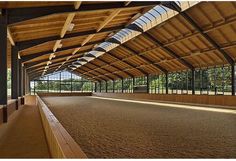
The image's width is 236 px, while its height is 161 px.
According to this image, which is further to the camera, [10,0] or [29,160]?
[10,0]

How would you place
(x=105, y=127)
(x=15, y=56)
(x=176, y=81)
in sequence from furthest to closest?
1. (x=176, y=81)
2. (x=15, y=56)
3. (x=105, y=127)

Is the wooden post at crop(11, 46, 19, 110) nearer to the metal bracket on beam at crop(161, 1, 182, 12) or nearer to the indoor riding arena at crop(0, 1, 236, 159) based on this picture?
the indoor riding arena at crop(0, 1, 236, 159)

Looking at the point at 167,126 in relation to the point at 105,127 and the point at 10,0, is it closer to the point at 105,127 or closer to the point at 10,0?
the point at 105,127

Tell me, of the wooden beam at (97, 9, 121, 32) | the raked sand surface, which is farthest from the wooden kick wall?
the raked sand surface

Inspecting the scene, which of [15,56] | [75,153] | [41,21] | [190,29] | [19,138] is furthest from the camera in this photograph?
[190,29]

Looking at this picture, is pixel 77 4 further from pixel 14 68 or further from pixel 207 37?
pixel 207 37

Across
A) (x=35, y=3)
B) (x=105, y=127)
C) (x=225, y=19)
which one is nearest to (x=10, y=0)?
(x=35, y=3)

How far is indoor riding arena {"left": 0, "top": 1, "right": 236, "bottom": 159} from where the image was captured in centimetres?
631

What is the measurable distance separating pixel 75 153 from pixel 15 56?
→ 42.5 feet

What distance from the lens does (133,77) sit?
A: 36781 millimetres

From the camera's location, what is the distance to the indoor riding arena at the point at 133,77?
6.31m

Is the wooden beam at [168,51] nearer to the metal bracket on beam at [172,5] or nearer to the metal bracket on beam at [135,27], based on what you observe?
the metal bracket on beam at [135,27]

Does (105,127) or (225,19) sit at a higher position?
(225,19)

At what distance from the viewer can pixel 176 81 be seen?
26984 mm
